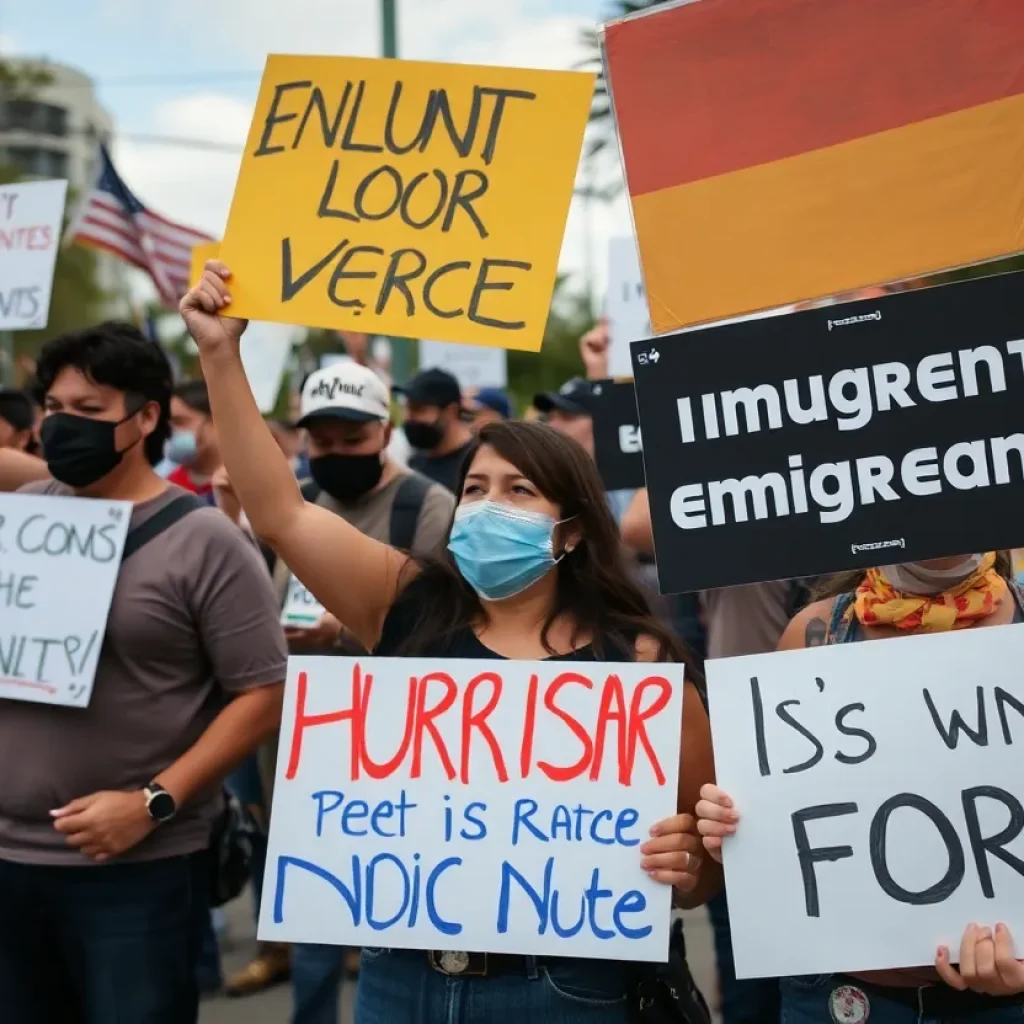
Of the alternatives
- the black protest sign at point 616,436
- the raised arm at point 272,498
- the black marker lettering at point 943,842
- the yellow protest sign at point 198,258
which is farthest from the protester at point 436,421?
the black marker lettering at point 943,842

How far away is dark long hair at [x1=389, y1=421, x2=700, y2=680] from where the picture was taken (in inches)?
102

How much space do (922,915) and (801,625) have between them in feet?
1.82

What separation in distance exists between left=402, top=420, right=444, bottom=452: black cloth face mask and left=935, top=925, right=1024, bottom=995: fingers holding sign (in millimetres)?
3922

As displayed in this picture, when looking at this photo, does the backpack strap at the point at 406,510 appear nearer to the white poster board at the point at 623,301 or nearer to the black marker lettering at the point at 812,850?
the white poster board at the point at 623,301

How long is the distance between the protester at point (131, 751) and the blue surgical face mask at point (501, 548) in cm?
66

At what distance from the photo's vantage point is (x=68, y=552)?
3070mm

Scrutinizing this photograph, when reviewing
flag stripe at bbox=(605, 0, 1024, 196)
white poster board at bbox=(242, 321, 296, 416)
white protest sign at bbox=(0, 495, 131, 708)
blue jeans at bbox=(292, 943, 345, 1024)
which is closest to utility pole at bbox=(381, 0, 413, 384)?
white poster board at bbox=(242, 321, 296, 416)

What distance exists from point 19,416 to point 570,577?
3148mm

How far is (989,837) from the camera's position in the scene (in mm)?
2113

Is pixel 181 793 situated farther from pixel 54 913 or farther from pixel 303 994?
pixel 303 994

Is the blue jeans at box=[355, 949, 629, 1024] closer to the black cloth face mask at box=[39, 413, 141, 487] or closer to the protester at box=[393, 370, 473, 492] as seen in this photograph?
the black cloth face mask at box=[39, 413, 141, 487]

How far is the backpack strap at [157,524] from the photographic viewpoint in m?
3.06

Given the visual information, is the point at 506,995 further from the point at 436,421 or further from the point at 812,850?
the point at 436,421

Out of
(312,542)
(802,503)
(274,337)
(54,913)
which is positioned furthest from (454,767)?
(274,337)
